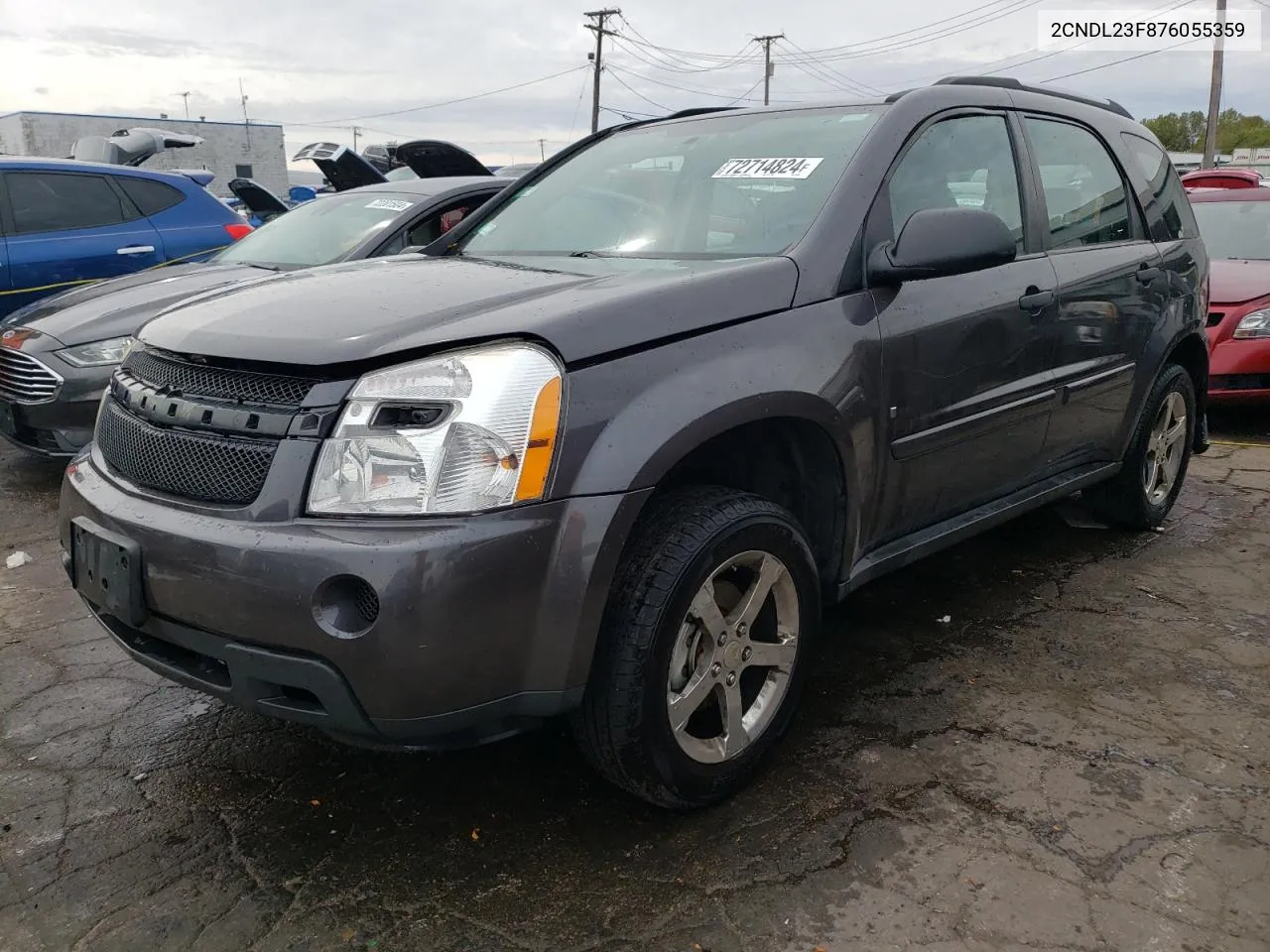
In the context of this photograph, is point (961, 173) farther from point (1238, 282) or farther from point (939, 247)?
point (1238, 282)

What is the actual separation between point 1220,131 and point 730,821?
300 feet

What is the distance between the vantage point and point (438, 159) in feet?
24.5

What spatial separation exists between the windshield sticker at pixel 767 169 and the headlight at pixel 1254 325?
4.71 meters

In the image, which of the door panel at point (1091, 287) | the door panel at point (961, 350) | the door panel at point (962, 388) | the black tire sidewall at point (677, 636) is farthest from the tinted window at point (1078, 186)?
the black tire sidewall at point (677, 636)

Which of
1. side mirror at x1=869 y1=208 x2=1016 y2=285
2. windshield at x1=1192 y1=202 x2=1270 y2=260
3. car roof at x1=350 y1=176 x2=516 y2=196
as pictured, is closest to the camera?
side mirror at x1=869 y1=208 x2=1016 y2=285

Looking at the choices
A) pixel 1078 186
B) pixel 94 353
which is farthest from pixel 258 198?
pixel 1078 186

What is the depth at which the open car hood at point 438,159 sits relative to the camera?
7.30 metres

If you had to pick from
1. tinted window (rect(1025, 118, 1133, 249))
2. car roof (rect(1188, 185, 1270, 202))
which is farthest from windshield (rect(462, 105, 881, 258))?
car roof (rect(1188, 185, 1270, 202))

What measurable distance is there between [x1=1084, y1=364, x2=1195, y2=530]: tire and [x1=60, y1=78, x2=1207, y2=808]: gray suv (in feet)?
3.01

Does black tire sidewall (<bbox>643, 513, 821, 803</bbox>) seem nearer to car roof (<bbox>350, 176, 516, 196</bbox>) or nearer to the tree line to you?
car roof (<bbox>350, 176, 516, 196</bbox>)

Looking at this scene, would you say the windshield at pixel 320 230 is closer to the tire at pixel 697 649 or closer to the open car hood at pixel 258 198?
the open car hood at pixel 258 198

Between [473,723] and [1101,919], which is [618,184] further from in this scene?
[1101,919]

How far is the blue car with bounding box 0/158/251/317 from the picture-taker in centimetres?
651

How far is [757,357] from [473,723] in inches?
40.1
